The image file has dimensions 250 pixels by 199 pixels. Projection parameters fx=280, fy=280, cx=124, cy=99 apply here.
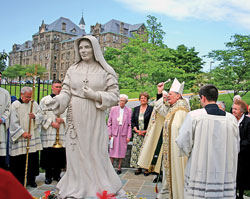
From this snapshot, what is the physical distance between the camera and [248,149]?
552 cm

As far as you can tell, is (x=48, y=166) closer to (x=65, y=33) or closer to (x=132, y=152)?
(x=132, y=152)

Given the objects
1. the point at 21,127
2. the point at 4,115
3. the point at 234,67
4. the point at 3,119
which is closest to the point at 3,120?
the point at 3,119

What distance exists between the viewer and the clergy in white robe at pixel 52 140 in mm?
6455

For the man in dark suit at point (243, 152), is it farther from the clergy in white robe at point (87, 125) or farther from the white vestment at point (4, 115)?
the white vestment at point (4, 115)

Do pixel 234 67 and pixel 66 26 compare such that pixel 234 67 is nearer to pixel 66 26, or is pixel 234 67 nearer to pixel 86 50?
pixel 86 50

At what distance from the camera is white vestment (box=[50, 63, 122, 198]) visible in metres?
4.01

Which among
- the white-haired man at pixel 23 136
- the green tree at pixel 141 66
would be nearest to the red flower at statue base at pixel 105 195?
the white-haired man at pixel 23 136

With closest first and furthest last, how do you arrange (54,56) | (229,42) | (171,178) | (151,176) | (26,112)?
(171,178) → (26,112) → (151,176) → (229,42) → (54,56)

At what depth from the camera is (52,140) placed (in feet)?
21.4

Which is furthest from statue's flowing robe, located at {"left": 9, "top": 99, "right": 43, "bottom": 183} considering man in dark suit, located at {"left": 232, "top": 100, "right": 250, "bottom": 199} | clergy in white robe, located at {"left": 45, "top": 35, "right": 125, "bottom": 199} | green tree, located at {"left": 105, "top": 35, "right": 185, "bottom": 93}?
green tree, located at {"left": 105, "top": 35, "right": 185, "bottom": 93}

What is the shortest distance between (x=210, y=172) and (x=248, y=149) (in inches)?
79.8

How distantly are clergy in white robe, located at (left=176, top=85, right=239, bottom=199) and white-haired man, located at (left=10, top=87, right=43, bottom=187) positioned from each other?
3.41 metres

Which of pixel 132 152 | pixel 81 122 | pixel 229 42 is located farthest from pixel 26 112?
pixel 229 42

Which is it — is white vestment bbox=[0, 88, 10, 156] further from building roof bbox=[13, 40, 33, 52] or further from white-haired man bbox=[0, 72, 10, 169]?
building roof bbox=[13, 40, 33, 52]
